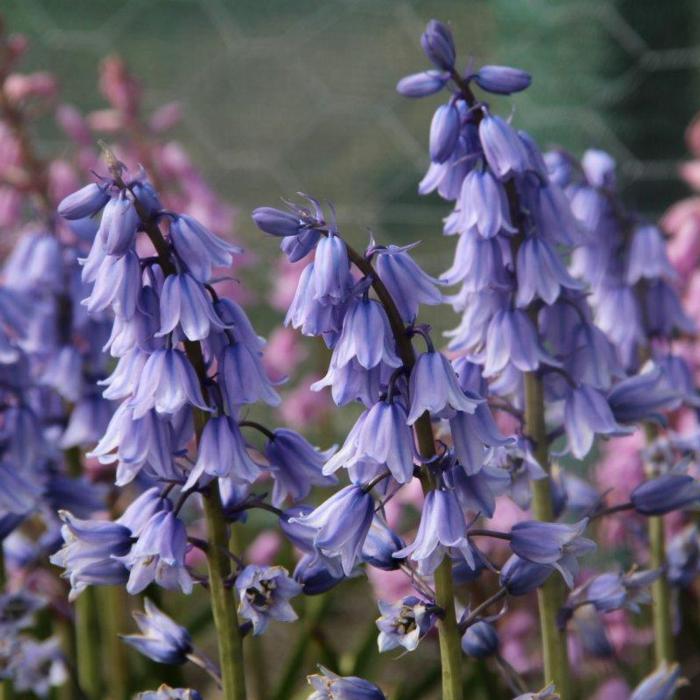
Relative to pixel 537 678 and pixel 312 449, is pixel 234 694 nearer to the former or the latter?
pixel 312 449

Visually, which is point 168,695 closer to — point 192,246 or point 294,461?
point 294,461

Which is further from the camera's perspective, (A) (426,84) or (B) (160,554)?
(A) (426,84)

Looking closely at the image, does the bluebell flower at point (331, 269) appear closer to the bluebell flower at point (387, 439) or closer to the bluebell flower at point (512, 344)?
the bluebell flower at point (387, 439)

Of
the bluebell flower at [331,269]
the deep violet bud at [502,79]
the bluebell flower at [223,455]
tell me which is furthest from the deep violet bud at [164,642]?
the deep violet bud at [502,79]

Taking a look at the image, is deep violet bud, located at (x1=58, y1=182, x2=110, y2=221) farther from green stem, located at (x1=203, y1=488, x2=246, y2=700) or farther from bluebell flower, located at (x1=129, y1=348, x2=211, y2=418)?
green stem, located at (x1=203, y1=488, x2=246, y2=700)

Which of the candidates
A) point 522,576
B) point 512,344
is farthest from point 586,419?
point 522,576

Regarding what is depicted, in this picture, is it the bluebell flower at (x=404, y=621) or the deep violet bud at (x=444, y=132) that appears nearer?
the bluebell flower at (x=404, y=621)
